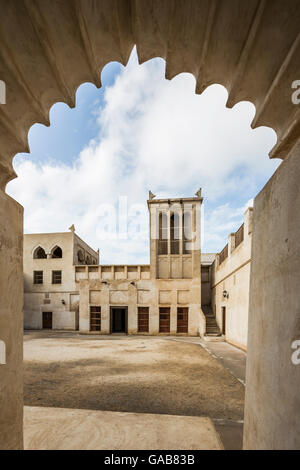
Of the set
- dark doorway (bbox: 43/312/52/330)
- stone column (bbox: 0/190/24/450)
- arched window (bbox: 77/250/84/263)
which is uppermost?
stone column (bbox: 0/190/24/450)

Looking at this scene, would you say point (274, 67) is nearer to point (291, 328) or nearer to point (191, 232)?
point (291, 328)

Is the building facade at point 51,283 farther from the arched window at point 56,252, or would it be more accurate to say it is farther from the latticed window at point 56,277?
the arched window at point 56,252

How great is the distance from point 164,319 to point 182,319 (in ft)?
4.34

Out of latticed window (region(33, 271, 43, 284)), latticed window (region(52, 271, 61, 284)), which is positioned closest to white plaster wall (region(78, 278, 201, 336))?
latticed window (region(52, 271, 61, 284))

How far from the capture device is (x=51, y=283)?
782 inches

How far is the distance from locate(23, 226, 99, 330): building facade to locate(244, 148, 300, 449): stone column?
19474mm

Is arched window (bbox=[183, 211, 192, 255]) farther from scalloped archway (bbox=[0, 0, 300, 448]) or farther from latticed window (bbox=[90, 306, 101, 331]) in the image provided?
scalloped archway (bbox=[0, 0, 300, 448])

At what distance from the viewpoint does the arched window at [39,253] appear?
68.8ft

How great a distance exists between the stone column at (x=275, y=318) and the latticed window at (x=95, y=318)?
17068 millimetres

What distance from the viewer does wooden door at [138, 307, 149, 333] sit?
661 inches

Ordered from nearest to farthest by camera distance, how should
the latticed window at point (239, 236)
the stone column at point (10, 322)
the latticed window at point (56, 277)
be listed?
the stone column at point (10, 322) < the latticed window at point (239, 236) < the latticed window at point (56, 277)
